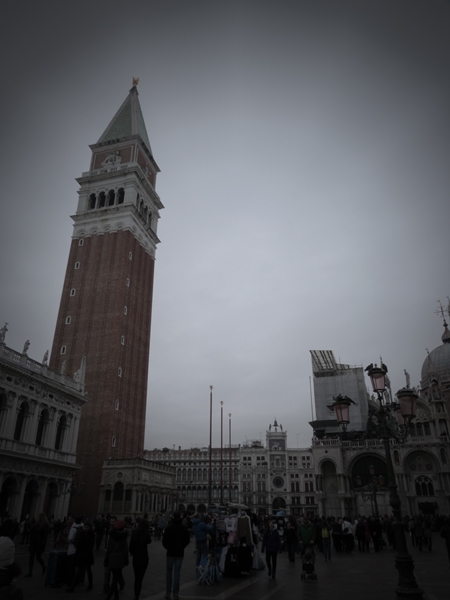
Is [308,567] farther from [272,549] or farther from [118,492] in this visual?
[118,492]

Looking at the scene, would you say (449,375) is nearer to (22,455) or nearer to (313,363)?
(313,363)

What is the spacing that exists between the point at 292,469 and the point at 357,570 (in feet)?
256

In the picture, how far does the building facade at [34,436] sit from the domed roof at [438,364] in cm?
5149

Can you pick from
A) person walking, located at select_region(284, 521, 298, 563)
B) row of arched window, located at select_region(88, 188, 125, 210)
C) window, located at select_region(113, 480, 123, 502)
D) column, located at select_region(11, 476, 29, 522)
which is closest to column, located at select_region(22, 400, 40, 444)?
column, located at select_region(11, 476, 29, 522)

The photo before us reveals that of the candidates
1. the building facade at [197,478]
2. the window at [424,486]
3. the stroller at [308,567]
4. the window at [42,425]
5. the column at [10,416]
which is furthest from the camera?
the building facade at [197,478]

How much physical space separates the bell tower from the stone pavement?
30430mm

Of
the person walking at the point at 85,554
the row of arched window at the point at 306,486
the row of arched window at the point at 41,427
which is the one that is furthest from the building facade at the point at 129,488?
the row of arched window at the point at 306,486

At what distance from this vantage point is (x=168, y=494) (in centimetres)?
4728

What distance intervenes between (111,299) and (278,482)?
56508 mm

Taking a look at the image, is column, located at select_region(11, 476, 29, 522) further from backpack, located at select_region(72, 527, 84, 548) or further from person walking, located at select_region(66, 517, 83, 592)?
backpack, located at select_region(72, 527, 84, 548)

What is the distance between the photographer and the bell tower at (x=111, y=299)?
1774 inches

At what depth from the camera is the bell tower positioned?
148 feet

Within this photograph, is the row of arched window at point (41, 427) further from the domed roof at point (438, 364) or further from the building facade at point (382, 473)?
the domed roof at point (438, 364)

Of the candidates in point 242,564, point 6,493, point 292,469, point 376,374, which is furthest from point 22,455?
point 292,469
